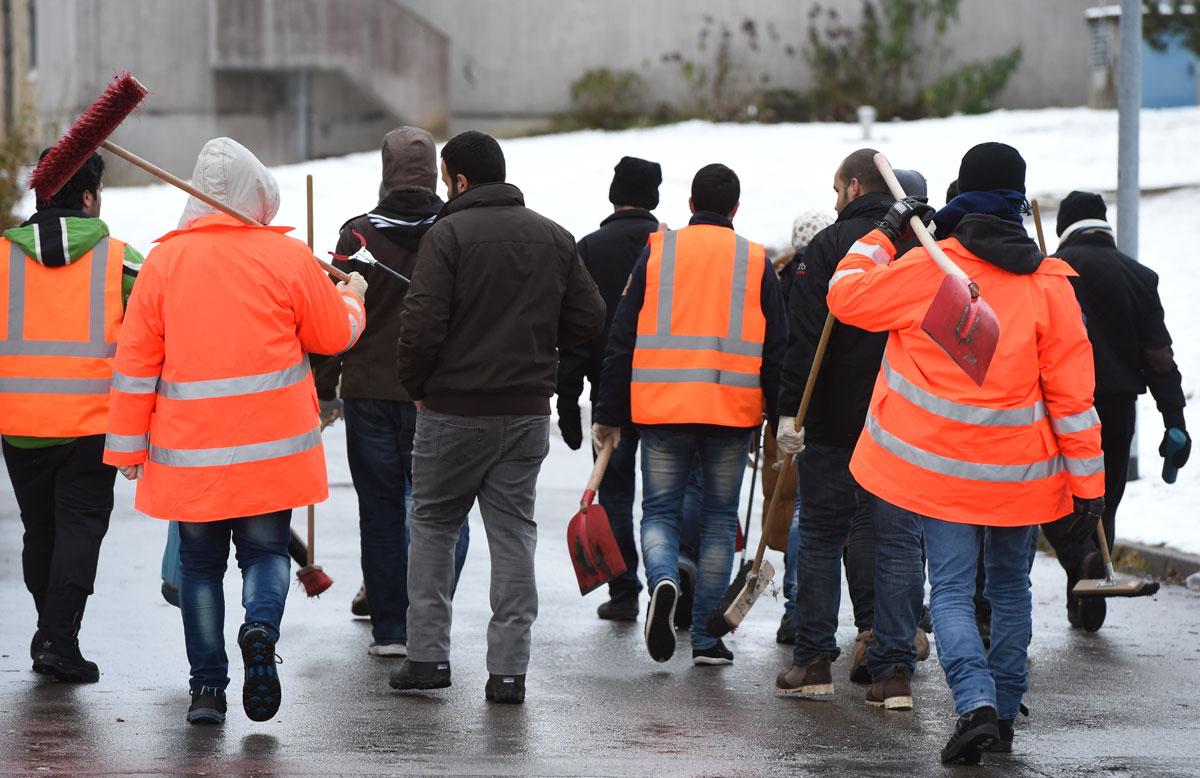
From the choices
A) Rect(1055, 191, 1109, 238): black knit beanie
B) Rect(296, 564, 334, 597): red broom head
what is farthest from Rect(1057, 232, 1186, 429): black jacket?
Rect(296, 564, 334, 597): red broom head

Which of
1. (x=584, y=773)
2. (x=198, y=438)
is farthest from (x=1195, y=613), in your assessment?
(x=198, y=438)

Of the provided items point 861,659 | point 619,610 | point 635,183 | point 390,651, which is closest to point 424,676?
point 390,651

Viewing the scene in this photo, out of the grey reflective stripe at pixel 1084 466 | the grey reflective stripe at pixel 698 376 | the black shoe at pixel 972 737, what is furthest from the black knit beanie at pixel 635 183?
the black shoe at pixel 972 737

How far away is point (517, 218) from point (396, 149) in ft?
3.11

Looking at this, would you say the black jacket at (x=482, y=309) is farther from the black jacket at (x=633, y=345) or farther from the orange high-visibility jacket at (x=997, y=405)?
the orange high-visibility jacket at (x=997, y=405)

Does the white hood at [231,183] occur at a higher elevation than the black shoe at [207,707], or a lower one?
higher

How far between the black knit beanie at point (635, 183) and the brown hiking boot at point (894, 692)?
2825 millimetres

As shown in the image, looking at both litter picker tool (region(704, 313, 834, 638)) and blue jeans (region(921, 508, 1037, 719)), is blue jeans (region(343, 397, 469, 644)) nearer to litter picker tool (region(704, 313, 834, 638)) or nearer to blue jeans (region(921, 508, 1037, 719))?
litter picker tool (region(704, 313, 834, 638))

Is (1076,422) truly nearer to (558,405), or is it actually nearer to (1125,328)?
(1125,328)

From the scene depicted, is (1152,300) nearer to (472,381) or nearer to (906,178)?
(906,178)

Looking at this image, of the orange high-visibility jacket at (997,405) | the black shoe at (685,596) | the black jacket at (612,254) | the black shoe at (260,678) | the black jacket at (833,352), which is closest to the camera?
the orange high-visibility jacket at (997,405)

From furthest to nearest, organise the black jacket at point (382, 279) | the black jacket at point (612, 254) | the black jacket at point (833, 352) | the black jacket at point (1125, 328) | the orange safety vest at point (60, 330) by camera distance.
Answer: the black jacket at point (612, 254)
the black jacket at point (1125, 328)
the black jacket at point (382, 279)
the orange safety vest at point (60, 330)
the black jacket at point (833, 352)

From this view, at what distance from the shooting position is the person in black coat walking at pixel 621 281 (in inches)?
329

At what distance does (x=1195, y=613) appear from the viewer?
8.52 meters
